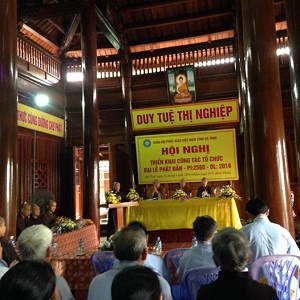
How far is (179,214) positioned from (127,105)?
11.9 ft

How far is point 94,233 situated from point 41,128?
10.7 ft

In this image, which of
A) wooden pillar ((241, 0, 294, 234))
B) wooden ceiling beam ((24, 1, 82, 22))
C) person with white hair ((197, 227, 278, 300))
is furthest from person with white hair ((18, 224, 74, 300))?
wooden ceiling beam ((24, 1, 82, 22))

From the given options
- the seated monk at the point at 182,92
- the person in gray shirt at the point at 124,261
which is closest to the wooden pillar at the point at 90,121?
the seated monk at the point at 182,92

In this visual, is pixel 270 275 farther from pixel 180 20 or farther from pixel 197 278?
pixel 180 20

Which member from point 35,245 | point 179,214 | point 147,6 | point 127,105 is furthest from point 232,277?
point 147,6

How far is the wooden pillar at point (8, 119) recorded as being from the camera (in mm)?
3775

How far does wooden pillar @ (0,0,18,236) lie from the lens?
378 centimetres

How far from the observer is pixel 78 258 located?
3.29 meters

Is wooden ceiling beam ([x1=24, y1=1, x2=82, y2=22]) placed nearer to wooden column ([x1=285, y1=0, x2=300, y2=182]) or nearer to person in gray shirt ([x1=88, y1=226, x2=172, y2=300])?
wooden column ([x1=285, y1=0, x2=300, y2=182])

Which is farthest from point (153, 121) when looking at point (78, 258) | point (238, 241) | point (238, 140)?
point (238, 241)

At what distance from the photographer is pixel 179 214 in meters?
6.50

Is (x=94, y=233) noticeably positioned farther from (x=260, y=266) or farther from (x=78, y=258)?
(x=260, y=266)

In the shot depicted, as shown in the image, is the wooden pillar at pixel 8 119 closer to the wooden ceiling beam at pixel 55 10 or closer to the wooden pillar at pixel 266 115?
the wooden pillar at pixel 266 115

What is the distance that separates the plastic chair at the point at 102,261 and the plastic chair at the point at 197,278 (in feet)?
3.12
